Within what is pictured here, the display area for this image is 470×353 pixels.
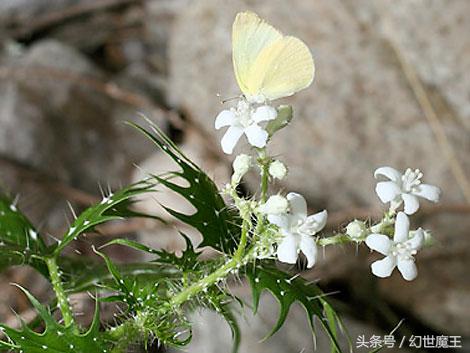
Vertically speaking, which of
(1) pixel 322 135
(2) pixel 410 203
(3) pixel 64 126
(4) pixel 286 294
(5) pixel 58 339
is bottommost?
(5) pixel 58 339

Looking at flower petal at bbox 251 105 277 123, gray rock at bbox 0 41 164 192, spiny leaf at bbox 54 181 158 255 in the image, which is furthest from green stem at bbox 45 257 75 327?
gray rock at bbox 0 41 164 192

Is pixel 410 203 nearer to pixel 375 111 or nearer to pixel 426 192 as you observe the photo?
pixel 426 192

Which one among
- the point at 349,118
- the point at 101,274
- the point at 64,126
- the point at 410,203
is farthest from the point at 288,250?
the point at 64,126

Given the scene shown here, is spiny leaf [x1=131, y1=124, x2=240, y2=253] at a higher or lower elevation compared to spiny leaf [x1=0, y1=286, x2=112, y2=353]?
higher

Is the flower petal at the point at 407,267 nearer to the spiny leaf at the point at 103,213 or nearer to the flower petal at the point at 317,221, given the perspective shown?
the flower petal at the point at 317,221

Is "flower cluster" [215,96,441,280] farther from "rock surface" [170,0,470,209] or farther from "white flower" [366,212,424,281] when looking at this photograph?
"rock surface" [170,0,470,209]

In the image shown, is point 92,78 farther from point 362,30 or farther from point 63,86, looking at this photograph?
point 362,30

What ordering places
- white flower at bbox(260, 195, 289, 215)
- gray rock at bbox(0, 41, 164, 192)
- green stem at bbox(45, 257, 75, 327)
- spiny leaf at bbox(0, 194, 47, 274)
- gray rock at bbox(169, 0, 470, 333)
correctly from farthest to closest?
gray rock at bbox(0, 41, 164, 192) → gray rock at bbox(169, 0, 470, 333) → spiny leaf at bbox(0, 194, 47, 274) → green stem at bbox(45, 257, 75, 327) → white flower at bbox(260, 195, 289, 215)
